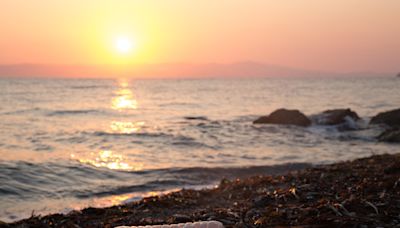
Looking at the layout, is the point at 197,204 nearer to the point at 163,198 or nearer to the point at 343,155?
the point at 163,198

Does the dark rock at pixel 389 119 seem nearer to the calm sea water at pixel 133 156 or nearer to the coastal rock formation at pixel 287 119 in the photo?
the calm sea water at pixel 133 156

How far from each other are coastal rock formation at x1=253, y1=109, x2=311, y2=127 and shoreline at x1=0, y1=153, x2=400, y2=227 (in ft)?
50.9

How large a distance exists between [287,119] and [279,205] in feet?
65.1

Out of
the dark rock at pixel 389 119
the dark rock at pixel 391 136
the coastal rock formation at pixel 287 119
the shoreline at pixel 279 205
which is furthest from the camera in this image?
the coastal rock formation at pixel 287 119

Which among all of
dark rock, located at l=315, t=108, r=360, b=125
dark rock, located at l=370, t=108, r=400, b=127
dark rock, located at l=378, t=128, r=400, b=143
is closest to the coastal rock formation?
dark rock, located at l=315, t=108, r=360, b=125

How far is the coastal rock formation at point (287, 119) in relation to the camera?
965 inches

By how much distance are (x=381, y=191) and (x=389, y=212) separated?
1357 mm

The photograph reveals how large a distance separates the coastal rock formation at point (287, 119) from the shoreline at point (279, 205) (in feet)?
50.9

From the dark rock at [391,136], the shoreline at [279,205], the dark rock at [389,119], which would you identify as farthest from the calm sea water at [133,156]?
the shoreline at [279,205]

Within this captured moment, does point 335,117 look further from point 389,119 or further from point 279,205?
point 279,205

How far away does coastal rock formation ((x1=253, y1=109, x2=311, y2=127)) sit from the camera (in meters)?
24.5

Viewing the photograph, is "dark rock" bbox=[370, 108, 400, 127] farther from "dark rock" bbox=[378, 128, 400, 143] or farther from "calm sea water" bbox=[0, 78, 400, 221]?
"dark rock" bbox=[378, 128, 400, 143]

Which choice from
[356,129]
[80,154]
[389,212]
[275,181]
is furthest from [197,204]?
[356,129]

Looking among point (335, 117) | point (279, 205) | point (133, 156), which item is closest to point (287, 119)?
point (335, 117)
